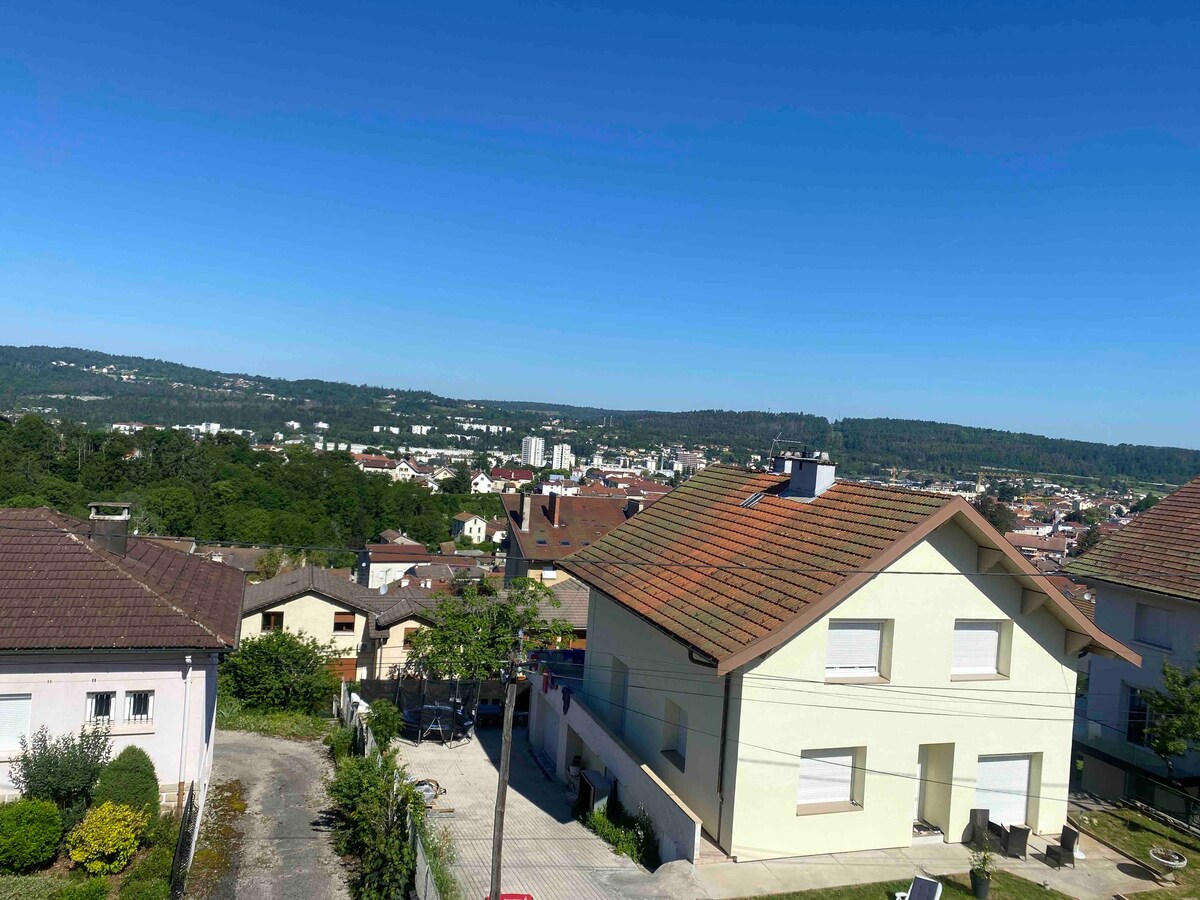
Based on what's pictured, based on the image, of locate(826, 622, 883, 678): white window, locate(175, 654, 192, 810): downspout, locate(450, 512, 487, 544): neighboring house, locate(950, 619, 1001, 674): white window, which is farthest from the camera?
locate(450, 512, 487, 544): neighboring house

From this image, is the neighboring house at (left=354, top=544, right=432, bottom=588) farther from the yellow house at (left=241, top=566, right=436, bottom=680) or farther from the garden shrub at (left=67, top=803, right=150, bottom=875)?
the garden shrub at (left=67, top=803, right=150, bottom=875)

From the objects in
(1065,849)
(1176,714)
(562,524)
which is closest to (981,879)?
(1065,849)

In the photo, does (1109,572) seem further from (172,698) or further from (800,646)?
(172,698)

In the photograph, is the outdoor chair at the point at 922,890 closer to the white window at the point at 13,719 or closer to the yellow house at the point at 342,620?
the white window at the point at 13,719

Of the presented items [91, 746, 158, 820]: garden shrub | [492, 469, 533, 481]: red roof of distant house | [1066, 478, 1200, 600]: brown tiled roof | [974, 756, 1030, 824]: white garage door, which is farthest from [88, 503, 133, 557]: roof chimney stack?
[492, 469, 533, 481]: red roof of distant house

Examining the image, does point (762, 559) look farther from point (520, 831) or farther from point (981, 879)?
point (520, 831)

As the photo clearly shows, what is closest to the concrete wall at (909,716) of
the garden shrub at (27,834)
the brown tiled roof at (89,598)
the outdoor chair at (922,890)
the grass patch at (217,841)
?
the outdoor chair at (922,890)
